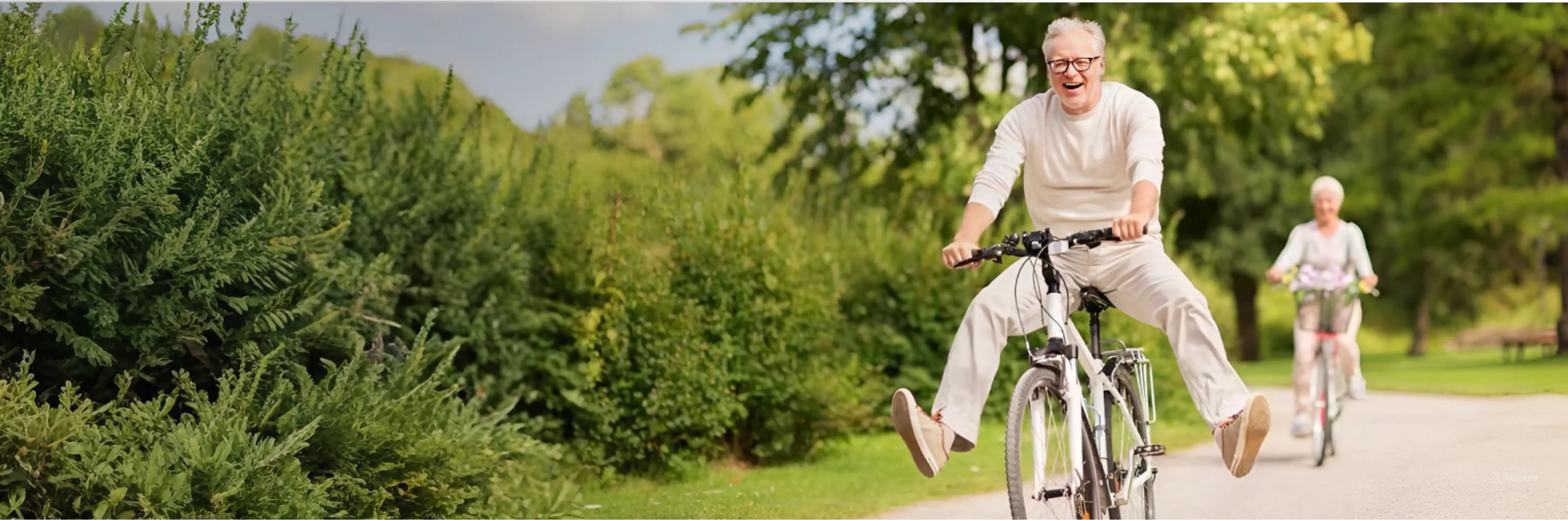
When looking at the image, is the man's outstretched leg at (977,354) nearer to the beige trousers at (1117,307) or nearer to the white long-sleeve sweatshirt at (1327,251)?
the beige trousers at (1117,307)

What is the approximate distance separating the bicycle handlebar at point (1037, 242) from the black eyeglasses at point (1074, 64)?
649 millimetres

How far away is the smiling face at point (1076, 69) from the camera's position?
18.1 feet

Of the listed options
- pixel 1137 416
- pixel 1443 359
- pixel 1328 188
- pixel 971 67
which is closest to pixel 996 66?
pixel 971 67

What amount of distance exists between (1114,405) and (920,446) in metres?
0.90

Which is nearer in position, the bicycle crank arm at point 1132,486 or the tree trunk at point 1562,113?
the bicycle crank arm at point 1132,486

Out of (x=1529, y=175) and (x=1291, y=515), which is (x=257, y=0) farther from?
(x=1529, y=175)

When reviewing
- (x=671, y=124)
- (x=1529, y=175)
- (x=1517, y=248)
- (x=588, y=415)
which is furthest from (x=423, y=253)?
(x=671, y=124)

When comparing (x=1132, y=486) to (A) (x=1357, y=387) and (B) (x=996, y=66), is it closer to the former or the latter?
(A) (x=1357, y=387)

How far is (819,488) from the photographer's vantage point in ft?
30.6

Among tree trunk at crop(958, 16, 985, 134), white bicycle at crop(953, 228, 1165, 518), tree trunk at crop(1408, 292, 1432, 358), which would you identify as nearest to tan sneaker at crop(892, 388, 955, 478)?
white bicycle at crop(953, 228, 1165, 518)

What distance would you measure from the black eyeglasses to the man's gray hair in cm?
1

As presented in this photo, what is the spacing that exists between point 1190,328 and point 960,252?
0.90 m

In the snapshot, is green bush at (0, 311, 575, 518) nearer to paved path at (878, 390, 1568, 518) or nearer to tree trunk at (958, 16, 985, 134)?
paved path at (878, 390, 1568, 518)

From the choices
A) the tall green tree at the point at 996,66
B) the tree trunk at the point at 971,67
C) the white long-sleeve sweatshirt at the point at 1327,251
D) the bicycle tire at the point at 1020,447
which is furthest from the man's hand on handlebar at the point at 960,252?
the tree trunk at the point at 971,67
